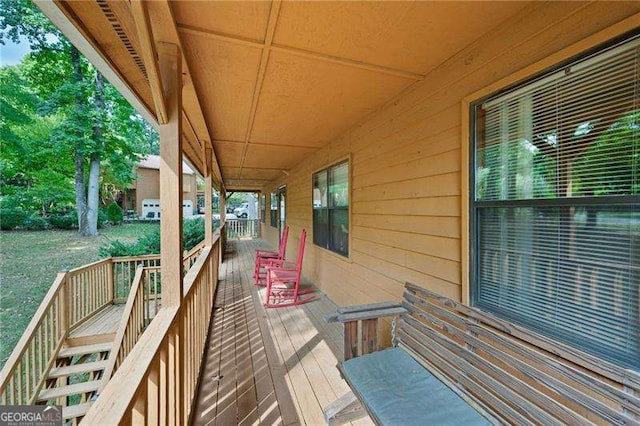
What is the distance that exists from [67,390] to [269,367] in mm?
3040

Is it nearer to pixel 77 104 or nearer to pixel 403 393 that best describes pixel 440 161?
pixel 403 393

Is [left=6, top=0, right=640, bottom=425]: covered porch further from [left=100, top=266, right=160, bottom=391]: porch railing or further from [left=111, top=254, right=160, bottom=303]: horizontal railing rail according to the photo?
[left=111, top=254, right=160, bottom=303]: horizontal railing rail

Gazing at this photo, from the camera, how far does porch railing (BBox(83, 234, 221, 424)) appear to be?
0.80 meters

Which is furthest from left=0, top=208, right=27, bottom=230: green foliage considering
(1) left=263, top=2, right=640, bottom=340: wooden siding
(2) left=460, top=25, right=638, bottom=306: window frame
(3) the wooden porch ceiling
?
(2) left=460, top=25, right=638, bottom=306: window frame

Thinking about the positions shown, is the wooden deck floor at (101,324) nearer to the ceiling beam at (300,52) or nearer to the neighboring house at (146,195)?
the ceiling beam at (300,52)

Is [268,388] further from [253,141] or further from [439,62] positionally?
[253,141]

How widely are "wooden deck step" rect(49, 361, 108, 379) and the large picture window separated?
12.0 ft

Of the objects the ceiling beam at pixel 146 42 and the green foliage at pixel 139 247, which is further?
the green foliage at pixel 139 247

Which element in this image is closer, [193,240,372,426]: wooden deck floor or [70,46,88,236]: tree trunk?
[193,240,372,426]: wooden deck floor

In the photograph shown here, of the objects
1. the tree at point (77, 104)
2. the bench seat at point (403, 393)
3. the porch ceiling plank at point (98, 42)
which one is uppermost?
the tree at point (77, 104)

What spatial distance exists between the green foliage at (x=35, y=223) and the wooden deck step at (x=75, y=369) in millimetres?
15510

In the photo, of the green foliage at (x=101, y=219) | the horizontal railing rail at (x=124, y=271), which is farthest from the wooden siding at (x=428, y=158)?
the green foliage at (x=101, y=219)

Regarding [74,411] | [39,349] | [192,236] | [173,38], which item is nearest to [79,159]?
[192,236]

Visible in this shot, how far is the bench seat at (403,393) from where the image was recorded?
4.05ft
